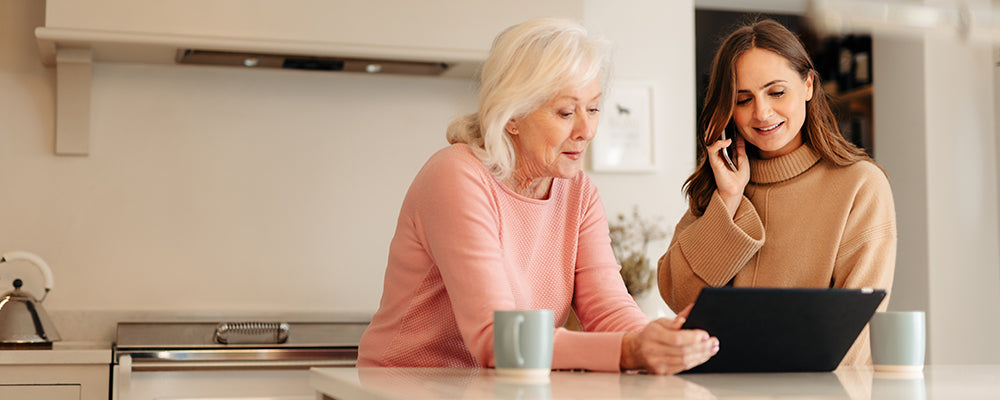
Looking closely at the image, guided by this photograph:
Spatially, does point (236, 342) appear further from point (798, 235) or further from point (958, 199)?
point (958, 199)

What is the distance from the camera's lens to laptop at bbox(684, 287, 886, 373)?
1174 millimetres

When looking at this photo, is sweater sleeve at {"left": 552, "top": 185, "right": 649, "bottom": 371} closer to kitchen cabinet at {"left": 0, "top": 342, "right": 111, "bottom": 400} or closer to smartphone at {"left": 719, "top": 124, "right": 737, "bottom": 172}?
smartphone at {"left": 719, "top": 124, "right": 737, "bottom": 172}

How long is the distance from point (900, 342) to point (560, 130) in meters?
0.59

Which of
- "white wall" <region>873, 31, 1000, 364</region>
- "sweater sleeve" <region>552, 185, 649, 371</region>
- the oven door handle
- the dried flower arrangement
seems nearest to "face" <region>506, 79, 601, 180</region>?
"sweater sleeve" <region>552, 185, 649, 371</region>

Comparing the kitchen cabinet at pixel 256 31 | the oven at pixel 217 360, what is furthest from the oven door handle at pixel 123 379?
the kitchen cabinet at pixel 256 31

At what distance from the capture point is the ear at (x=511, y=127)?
62.7 inches

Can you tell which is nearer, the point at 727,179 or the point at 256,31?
the point at 727,179

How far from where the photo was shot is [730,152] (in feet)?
6.25

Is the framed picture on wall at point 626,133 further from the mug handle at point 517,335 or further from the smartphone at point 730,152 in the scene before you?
the mug handle at point 517,335

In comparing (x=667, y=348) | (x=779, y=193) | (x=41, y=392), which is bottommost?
(x=41, y=392)

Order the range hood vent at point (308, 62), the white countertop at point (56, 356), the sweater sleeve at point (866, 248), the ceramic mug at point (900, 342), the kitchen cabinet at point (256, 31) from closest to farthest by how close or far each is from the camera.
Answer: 1. the ceramic mug at point (900, 342)
2. the sweater sleeve at point (866, 248)
3. the white countertop at point (56, 356)
4. the kitchen cabinet at point (256, 31)
5. the range hood vent at point (308, 62)

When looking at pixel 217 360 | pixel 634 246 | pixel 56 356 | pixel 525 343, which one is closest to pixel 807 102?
pixel 525 343

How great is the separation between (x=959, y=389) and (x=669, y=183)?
2233 mm

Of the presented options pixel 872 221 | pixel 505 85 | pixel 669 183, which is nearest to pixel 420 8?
pixel 669 183
